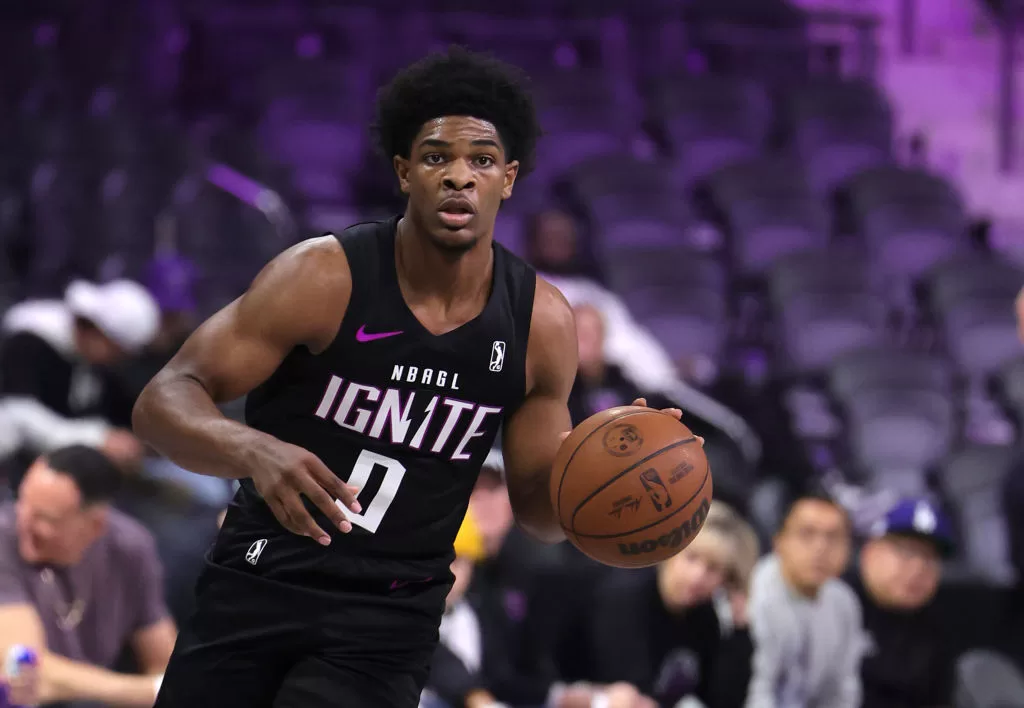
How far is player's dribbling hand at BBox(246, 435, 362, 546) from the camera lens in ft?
7.38

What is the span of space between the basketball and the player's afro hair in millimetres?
580

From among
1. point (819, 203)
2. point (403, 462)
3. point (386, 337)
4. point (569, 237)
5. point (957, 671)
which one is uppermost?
point (819, 203)

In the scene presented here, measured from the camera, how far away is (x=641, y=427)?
278cm

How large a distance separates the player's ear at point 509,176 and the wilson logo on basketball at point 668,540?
69cm

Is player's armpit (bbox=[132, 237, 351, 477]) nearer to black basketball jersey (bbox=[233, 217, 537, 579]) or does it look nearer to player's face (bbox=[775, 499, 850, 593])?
black basketball jersey (bbox=[233, 217, 537, 579])

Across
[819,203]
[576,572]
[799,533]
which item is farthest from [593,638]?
[819,203]

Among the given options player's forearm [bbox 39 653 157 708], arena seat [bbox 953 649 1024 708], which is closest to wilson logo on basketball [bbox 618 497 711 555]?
player's forearm [bbox 39 653 157 708]

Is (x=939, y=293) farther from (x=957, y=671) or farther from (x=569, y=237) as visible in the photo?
(x=957, y=671)

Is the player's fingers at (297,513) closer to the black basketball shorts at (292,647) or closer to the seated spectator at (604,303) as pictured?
the black basketball shorts at (292,647)

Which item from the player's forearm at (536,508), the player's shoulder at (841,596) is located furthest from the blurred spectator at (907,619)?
the player's forearm at (536,508)

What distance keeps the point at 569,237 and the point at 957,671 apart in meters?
2.94

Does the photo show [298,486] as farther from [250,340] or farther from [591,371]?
[591,371]

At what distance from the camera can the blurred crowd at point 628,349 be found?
196 inches

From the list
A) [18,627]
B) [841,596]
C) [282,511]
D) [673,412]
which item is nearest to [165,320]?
[18,627]
